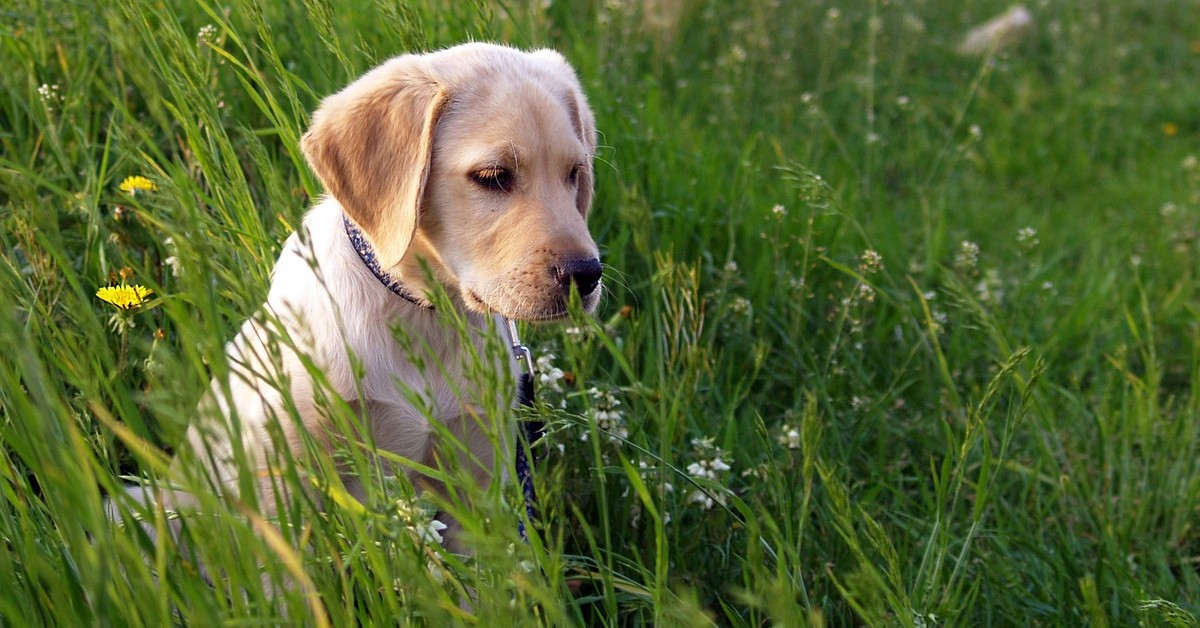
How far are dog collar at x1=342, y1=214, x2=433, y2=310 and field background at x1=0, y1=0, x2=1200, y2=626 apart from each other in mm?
193

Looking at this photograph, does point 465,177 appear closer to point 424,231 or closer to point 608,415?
point 424,231

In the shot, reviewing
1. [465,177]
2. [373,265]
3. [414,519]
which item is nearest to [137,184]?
[373,265]

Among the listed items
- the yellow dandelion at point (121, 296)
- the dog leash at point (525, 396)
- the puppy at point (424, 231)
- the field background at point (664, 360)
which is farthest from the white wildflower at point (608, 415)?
the yellow dandelion at point (121, 296)

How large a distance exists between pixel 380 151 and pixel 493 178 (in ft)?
0.81

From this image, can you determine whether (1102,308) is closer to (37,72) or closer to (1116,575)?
(1116,575)

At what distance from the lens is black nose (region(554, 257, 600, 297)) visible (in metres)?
2.20

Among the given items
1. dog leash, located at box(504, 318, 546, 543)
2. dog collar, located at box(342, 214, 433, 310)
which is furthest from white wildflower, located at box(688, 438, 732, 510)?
dog collar, located at box(342, 214, 433, 310)

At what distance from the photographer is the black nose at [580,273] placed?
7.23 feet

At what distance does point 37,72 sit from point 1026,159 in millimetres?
5065

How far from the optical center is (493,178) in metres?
2.33

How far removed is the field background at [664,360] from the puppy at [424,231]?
0.54 ft

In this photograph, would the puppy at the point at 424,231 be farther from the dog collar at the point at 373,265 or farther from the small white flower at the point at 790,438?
the small white flower at the point at 790,438

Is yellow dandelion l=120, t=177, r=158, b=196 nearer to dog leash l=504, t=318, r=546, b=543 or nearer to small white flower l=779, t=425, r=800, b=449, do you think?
dog leash l=504, t=318, r=546, b=543

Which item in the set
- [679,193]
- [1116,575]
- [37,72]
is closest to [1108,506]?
[1116,575]
